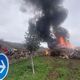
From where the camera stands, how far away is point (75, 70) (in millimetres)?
34250

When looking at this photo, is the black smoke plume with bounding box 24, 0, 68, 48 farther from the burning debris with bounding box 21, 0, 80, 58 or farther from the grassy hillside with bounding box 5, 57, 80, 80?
the grassy hillside with bounding box 5, 57, 80, 80

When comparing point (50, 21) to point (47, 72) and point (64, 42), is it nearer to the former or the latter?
point (64, 42)

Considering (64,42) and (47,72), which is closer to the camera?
(47,72)

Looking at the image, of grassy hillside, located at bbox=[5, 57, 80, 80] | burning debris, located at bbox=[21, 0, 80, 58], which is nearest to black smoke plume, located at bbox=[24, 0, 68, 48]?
burning debris, located at bbox=[21, 0, 80, 58]

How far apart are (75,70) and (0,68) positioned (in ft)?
98.6

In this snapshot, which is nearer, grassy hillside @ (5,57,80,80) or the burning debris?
grassy hillside @ (5,57,80,80)

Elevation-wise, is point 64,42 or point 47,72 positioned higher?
point 64,42

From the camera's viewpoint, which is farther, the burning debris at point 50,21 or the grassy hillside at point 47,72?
the burning debris at point 50,21

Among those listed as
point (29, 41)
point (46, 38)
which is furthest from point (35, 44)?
point (46, 38)

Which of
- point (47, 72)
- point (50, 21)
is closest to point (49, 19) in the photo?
point (50, 21)

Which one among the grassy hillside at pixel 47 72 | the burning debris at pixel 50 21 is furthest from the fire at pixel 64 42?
the grassy hillside at pixel 47 72

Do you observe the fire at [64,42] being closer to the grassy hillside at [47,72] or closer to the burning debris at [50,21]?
the burning debris at [50,21]

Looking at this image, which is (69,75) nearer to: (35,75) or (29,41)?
(35,75)

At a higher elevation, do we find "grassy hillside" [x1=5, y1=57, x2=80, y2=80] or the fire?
the fire
